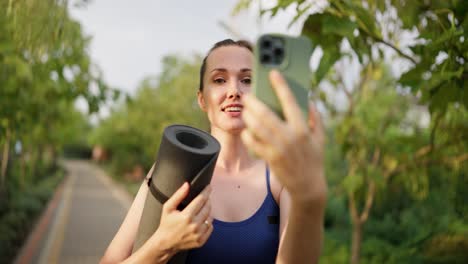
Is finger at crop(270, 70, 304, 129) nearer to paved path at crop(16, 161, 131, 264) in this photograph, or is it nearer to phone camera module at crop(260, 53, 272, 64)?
phone camera module at crop(260, 53, 272, 64)

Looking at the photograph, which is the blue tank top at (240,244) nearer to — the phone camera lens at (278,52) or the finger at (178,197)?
the finger at (178,197)

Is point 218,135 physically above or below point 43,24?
below

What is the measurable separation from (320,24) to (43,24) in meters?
1.03

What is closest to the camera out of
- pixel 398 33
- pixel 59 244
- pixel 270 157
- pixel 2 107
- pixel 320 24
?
pixel 270 157

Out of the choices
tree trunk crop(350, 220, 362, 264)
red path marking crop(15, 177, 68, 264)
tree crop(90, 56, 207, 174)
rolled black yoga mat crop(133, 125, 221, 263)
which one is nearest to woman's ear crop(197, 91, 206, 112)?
rolled black yoga mat crop(133, 125, 221, 263)

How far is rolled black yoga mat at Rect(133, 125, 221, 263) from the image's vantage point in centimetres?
121

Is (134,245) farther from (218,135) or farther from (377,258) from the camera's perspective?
(377,258)

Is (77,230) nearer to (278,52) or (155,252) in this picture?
(155,252)

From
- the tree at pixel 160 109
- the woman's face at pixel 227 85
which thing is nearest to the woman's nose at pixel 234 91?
the woman's face at pixel 227 85

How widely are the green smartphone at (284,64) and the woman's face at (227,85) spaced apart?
1.51ft

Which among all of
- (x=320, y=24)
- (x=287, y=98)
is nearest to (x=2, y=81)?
(x=320, y=24)

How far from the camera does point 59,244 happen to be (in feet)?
35.9

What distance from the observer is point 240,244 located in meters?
1.44

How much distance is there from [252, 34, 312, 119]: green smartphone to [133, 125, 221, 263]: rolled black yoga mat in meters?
0.33
